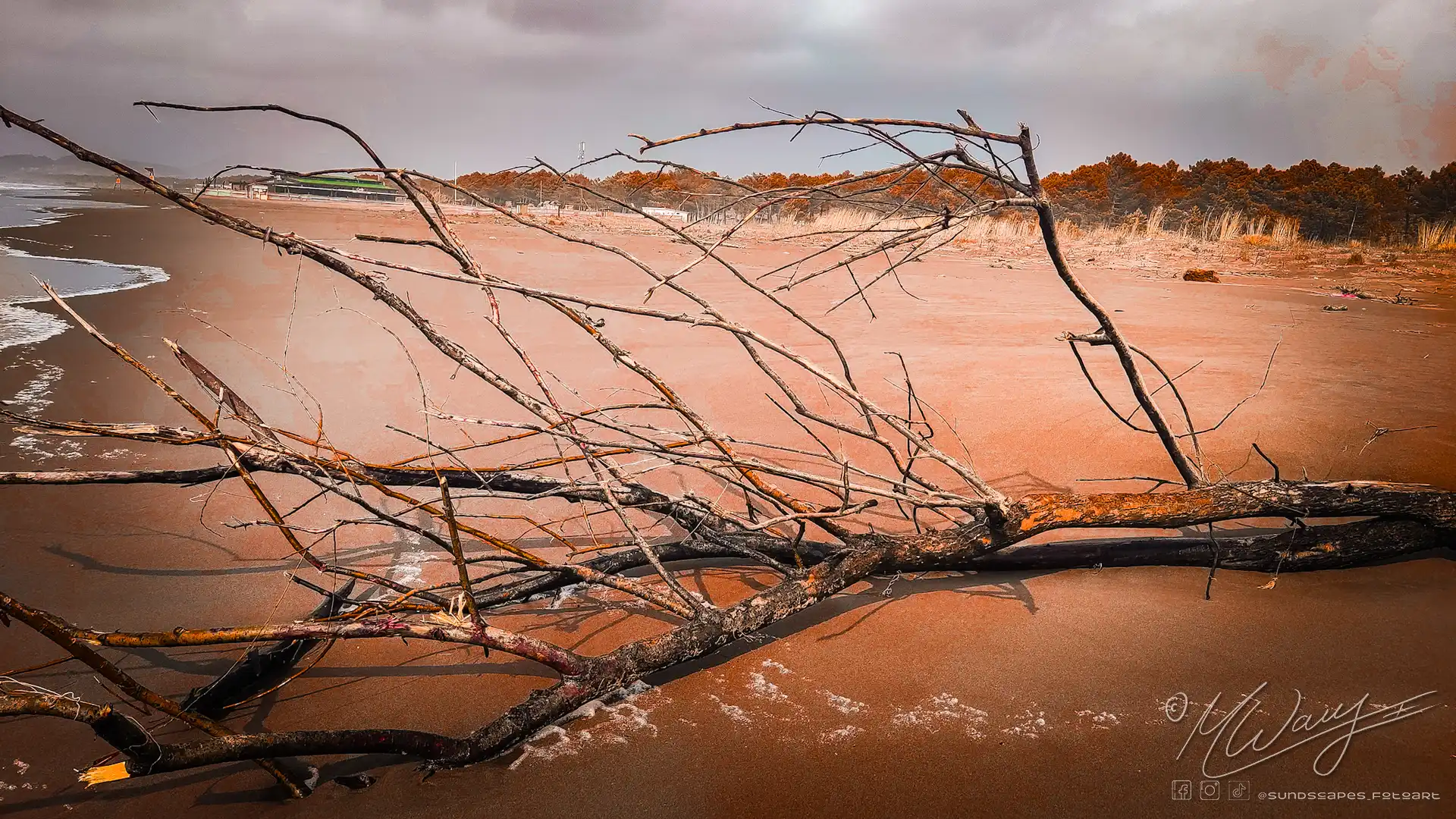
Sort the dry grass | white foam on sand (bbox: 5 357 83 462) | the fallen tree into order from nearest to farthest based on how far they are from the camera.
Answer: the fallen tree
white foam on sand (bbox: 5 357 83 462)
the dry grass

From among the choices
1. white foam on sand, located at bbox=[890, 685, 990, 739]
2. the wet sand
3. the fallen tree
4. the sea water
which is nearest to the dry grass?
the wet sand

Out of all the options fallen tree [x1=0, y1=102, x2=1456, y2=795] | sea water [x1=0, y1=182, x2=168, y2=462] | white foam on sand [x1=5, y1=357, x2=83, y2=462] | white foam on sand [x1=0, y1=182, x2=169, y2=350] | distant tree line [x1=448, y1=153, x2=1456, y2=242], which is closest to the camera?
fallen tree [x1=0, y1=102, x2=1456, y2=795]

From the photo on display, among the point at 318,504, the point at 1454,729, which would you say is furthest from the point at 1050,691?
the point at 318,504

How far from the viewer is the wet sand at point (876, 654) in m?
1.54

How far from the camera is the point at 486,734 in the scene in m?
1.59

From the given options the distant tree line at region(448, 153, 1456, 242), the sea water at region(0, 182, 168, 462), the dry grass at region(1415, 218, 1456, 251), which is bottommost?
the sea water at region(0, 182, 168, 462)

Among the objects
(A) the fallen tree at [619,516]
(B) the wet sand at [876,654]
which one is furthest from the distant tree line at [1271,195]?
(A) the fallen tree at [619,516]

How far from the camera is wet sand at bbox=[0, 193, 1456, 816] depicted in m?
1.54

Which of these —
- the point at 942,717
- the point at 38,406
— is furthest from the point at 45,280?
the point at 942,717

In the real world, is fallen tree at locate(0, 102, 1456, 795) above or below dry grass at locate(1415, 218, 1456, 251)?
below

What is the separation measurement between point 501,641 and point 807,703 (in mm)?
721

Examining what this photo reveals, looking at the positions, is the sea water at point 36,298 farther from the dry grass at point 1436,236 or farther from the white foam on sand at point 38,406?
the dry grass at point 1436,236

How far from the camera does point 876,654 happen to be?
6.75ft

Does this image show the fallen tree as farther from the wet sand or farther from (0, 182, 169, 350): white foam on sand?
(0, 182, 169, 350): white foam on sand
